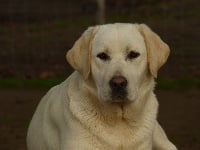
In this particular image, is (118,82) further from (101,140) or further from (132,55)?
(101,140)

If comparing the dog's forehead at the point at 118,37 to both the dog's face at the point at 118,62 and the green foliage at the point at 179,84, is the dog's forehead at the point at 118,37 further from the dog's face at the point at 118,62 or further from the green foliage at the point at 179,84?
the green foliage at the point at 179,84

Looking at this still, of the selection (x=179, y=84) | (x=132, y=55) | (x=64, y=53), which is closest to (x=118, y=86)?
(x=132, y=55)

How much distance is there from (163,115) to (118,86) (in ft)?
12.3

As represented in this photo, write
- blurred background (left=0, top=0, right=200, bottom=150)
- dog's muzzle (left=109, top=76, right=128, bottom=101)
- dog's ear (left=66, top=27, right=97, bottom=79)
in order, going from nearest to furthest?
1. dog's muzzle (left=109, top=76, right=128, bottom=101)
2. dog's ear (left=66, top=27, right=97, bottom=79)
3. blurred background (left=0, top=0, right=200, bottom=150)

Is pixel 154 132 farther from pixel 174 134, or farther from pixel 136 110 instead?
pixel 174 134

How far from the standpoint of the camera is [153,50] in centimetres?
541

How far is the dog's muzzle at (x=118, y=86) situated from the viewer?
16.7 feet

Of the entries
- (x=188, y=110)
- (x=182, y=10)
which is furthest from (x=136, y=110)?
(x=182, y=10)

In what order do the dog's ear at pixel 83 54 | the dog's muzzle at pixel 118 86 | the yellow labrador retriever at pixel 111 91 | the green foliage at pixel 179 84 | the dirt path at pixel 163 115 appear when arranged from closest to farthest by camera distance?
the dog's muzzle at pixel 118 86 < the yellow labrador retriever at pixel 111 91 < the dog's ear at pixel 83 54 < the dirt path at pixel 163 115 < the green foliage at pixel 179 84

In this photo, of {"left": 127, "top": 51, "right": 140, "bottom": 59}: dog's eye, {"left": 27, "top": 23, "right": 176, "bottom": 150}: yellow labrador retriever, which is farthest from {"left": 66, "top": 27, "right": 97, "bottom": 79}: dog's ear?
{"left": 127, "top": 51, "right": 140, "bottom": 59}: dog's eye

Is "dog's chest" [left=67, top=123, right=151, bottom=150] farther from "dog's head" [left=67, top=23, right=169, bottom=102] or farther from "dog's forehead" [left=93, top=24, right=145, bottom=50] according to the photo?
"dog's forehead" [left=93, top=24, right=145, bottom=50]

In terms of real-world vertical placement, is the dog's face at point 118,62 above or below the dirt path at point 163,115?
above

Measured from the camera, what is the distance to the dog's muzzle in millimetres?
5094

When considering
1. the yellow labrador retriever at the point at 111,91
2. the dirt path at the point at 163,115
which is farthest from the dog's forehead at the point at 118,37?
the dirt path at the point at 163,115
